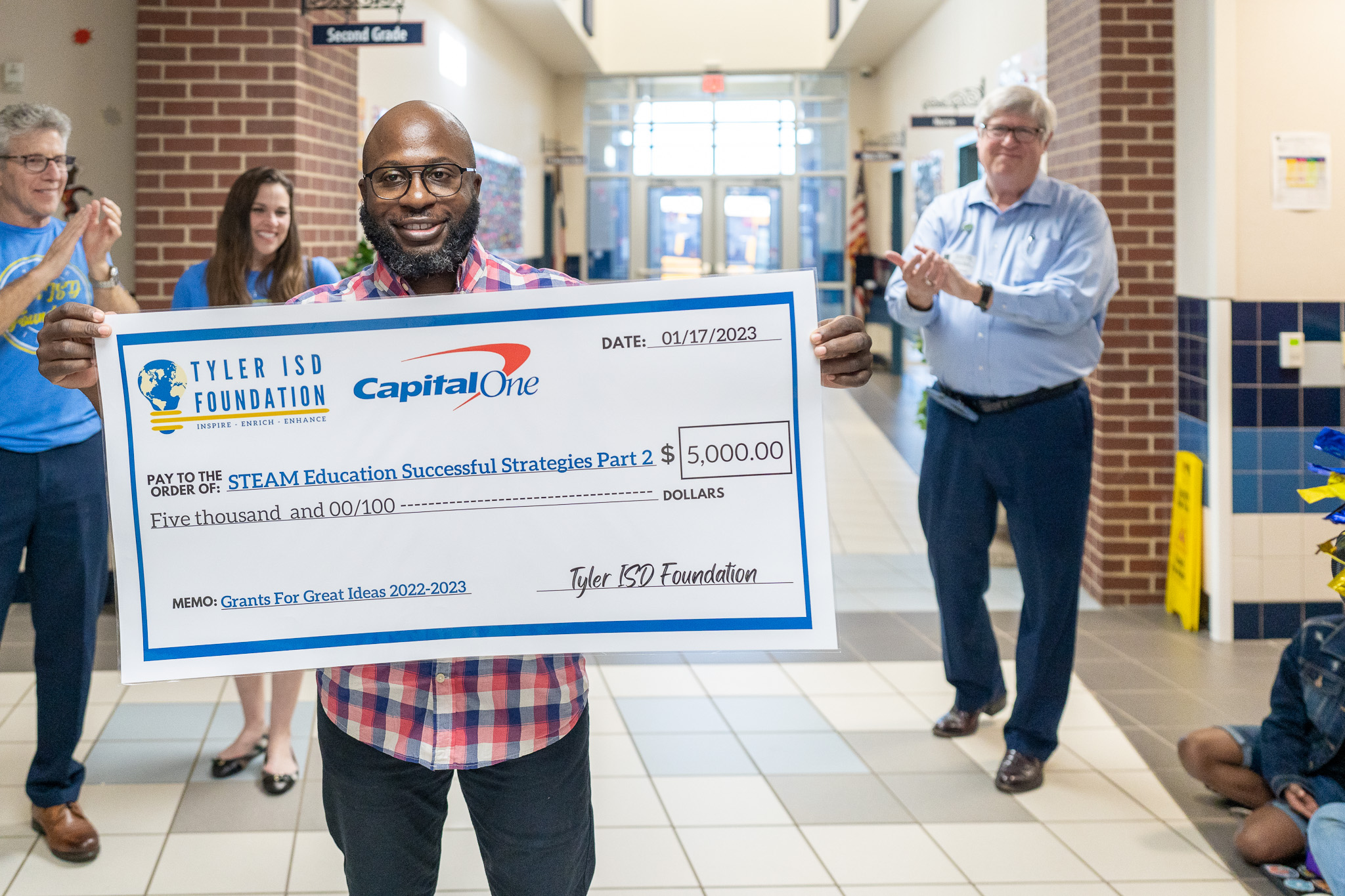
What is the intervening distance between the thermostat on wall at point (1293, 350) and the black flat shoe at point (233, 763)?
13.6 feet

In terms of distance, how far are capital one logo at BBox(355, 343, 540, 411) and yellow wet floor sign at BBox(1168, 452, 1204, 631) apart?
4.13 m

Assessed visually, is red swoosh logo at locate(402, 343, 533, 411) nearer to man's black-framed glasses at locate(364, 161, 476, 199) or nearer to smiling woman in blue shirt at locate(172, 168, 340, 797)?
man's black-framed glasses at locate(364, 161, 476, 199)

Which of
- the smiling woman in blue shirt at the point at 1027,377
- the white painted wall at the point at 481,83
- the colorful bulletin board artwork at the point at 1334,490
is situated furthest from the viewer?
the white painted wall at the point at 481,83

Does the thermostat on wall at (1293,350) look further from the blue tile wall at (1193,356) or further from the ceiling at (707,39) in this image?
the ceiling at (707,39)

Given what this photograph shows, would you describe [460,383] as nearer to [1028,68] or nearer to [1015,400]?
[1015,400]

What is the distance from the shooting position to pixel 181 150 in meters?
5.16

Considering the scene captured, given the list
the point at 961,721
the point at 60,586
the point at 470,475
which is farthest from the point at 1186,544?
the point at 60,586

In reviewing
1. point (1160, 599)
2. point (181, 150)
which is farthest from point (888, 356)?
point (181, 150)

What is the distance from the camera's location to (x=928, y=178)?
11828 mm

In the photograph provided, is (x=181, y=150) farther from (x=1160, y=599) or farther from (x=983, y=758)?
(x=1160, y=599)

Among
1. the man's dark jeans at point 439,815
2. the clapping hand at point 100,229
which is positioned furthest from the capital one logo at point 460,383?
the clapping hand at point 100,229

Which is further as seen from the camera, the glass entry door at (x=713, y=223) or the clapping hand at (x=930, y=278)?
the glass entry door at (x=713, y=223)

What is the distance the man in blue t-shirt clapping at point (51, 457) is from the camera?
276 centimetres

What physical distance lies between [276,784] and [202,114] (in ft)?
10.5
